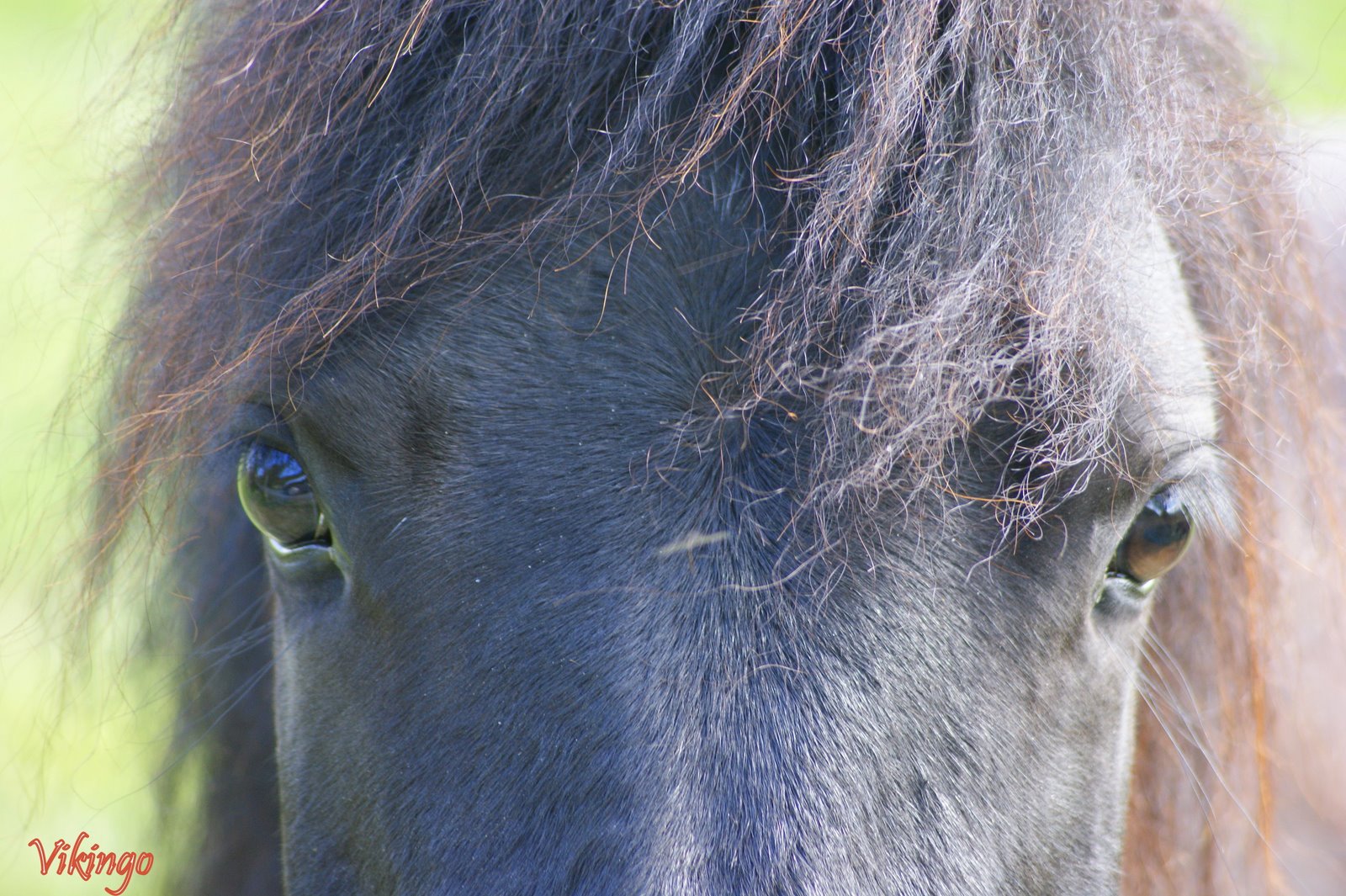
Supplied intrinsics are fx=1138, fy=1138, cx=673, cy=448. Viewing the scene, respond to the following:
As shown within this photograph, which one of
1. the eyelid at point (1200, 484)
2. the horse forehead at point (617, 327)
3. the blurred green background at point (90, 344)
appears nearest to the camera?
the horse forehead at point (617, 327)

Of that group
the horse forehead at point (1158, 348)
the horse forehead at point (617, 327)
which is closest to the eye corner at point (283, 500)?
the horse forehead at point (617, 327)

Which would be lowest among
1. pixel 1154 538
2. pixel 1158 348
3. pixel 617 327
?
pixel 1154 538

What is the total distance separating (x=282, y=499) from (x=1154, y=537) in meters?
1.00

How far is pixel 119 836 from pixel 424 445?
6.41 ft

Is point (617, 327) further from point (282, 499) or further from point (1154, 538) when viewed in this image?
point (1154, 538)

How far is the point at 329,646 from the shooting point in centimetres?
129

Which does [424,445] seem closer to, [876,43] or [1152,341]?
[876,43]

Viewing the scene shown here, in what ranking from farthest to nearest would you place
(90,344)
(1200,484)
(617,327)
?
1. (90,344)
2. (1200,484)
3. (617,327)

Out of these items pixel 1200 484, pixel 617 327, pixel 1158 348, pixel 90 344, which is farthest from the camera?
pixel 90 344

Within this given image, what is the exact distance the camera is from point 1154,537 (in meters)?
1.30

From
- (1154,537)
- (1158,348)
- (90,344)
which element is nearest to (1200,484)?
(1154,537)

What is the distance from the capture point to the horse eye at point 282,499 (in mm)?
1303

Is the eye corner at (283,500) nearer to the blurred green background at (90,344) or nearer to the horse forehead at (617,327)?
the horse forehead at (617,327)

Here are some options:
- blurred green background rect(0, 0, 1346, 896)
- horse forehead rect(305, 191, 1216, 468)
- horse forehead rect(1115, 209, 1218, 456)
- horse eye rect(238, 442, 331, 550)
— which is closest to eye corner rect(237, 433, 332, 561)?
horse eye rect(238, 442, 331, 550)
